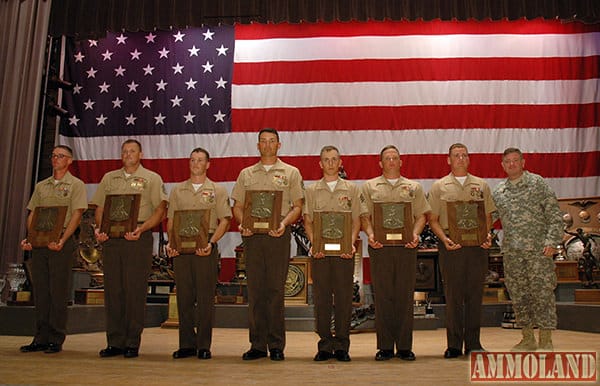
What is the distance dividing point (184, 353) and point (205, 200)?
118 centimetres

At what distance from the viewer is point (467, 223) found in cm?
475

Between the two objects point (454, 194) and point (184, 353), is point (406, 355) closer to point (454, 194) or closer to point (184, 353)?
point (454, 194)

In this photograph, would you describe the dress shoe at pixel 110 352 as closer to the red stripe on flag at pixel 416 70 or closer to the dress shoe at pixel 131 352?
the dress shoe at pixel 131 352

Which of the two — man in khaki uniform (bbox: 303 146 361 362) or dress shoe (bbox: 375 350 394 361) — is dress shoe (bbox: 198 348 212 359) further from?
dress shoe (bbox: 375 350 394 361)

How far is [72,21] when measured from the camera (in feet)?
30.3

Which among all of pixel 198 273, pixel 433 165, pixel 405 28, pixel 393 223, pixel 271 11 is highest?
pixel 405 28

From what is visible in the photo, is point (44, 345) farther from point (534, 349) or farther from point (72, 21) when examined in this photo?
point (72, 21)

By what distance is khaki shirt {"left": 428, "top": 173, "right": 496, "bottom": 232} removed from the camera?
193 inches

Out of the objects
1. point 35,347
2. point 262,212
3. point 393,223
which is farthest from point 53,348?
point 393,223

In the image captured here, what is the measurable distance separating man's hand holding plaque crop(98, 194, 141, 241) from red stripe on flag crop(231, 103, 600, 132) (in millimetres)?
5539

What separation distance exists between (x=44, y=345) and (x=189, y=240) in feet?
5.11

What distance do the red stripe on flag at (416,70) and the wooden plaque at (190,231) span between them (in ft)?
19.4

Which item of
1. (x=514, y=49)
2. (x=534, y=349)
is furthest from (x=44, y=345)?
(x=514, y=49)

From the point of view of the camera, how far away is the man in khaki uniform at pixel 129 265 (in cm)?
478
